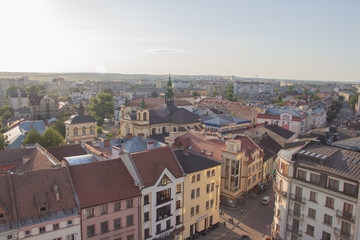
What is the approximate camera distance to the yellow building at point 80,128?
64125 mm

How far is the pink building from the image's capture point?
2948cm

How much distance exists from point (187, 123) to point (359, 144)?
41.1 m

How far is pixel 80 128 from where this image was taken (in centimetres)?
6544

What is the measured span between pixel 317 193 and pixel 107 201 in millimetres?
24042

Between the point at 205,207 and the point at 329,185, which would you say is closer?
the point at 329,185

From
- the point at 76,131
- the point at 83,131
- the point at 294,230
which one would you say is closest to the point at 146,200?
the point at 294,230

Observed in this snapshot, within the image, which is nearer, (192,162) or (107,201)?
(107,201)

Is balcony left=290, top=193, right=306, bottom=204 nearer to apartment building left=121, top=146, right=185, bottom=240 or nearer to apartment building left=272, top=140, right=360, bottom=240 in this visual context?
apartment building left=272, top=140, right=360, bottom=240

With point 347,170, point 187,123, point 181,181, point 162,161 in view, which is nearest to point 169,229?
point 181,181

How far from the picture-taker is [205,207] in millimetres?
40812

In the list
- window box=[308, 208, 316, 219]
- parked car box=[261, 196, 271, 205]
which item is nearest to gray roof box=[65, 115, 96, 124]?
parked car box=[261, 196, 271, 205]

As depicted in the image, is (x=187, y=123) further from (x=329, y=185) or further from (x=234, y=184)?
(x=329, y=185)

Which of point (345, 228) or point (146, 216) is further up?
point (345, 228)

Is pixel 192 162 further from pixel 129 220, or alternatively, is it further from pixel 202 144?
pixel 129 220
